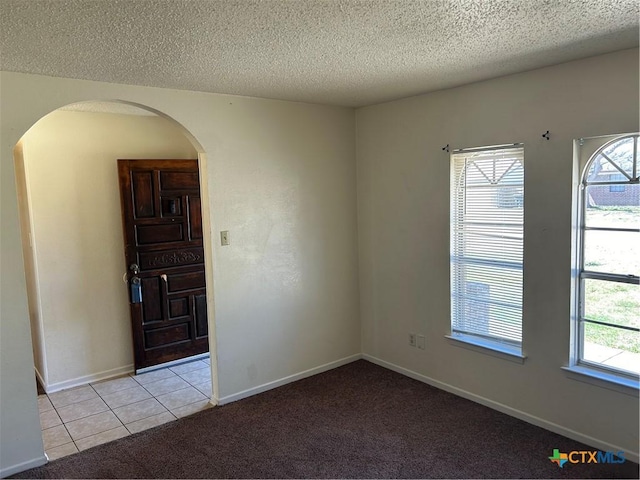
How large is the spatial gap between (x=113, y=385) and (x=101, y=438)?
3.24 ft

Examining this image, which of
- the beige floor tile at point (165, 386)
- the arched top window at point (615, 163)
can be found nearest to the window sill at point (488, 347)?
the arched top window at point (615, 163)

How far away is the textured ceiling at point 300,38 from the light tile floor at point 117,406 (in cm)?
231

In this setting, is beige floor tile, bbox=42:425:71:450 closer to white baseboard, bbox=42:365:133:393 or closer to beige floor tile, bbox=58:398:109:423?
beige floor tile, bbox=58:398:109:423

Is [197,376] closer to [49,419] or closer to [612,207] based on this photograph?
[49,419]

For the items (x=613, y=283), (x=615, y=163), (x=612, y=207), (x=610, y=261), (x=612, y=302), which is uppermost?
(x=615, y=163)

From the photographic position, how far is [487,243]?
333 cm

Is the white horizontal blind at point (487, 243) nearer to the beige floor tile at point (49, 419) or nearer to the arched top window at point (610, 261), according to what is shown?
the arched top window at point (610, 261)

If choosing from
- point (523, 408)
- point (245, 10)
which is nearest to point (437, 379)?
point (523, 408)

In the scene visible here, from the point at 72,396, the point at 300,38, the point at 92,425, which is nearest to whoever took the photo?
the point at 300,38

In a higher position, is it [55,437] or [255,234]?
[255,234]

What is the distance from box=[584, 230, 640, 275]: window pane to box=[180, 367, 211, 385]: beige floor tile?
3.08 metres

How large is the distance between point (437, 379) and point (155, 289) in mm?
2603

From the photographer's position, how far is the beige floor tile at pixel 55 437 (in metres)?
3.05

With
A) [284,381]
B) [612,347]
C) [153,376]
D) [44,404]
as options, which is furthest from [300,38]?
[44,404]
